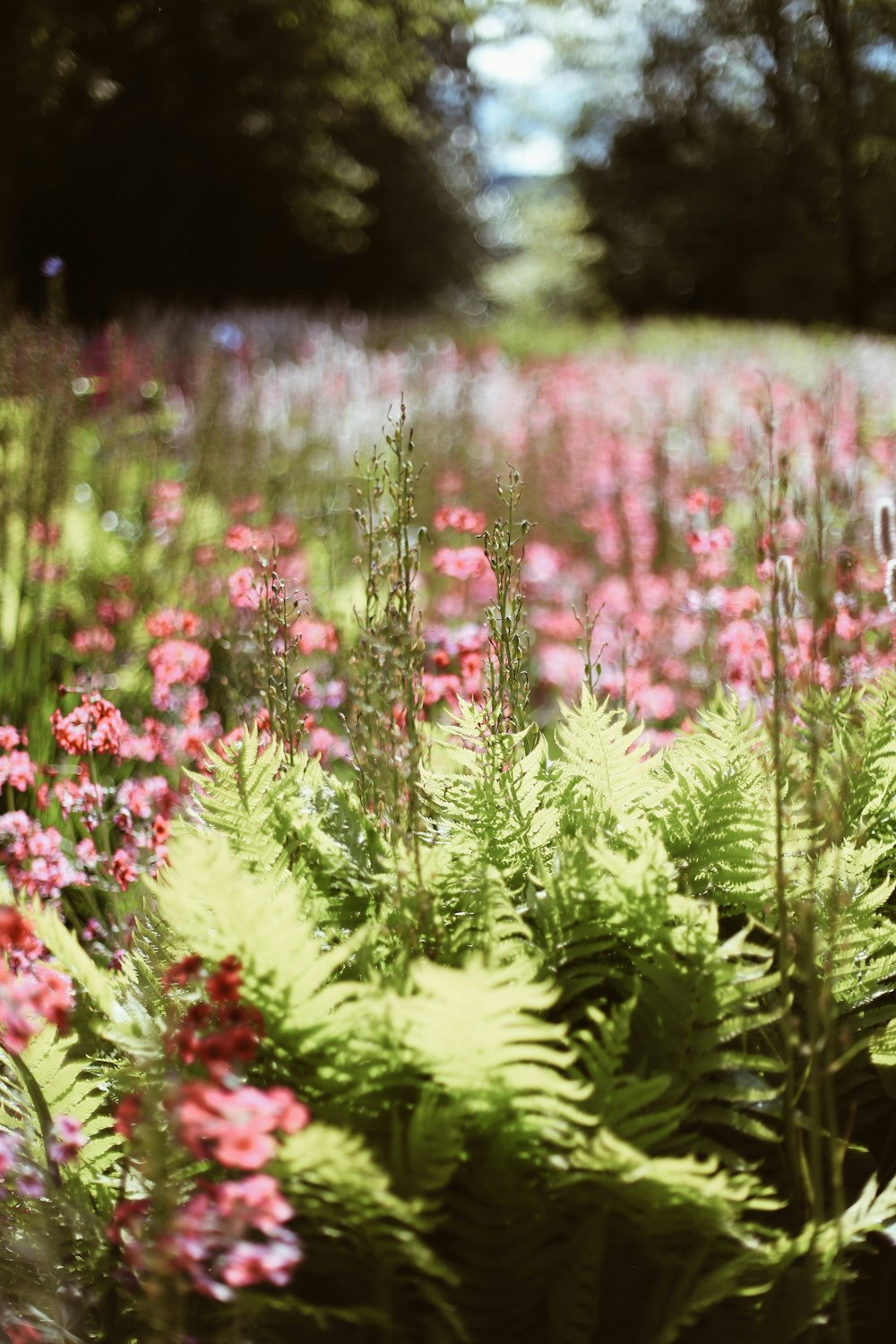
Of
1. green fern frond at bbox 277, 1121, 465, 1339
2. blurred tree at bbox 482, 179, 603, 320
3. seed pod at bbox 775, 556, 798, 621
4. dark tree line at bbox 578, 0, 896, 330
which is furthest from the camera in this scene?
blurred tree at bbox 482, 179, 603, 320

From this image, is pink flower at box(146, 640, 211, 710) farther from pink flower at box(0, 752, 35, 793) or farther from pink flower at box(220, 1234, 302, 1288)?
pink flower at box(220, 1234, 302, 1288)

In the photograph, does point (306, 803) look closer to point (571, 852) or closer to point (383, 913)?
point (383, 913)

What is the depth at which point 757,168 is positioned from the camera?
37.8ft

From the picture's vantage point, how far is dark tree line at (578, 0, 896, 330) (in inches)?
207

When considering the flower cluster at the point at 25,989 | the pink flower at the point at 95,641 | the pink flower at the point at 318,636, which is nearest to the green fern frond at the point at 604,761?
the flower cluster at the point at 25,989

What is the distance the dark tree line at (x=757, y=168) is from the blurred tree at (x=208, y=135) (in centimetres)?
196

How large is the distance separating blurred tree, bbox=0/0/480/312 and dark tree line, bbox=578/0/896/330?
1.96 meters

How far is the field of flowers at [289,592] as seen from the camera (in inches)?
45.4

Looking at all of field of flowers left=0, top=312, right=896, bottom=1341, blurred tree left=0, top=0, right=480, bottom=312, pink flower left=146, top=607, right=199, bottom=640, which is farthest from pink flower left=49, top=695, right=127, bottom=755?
blurred tree left=0, top=0, right=480, bottom=312

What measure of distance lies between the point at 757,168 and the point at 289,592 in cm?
1063

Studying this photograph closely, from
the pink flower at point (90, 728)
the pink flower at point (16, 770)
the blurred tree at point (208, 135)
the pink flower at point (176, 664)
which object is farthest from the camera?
the blurred tree at point (208, 135)

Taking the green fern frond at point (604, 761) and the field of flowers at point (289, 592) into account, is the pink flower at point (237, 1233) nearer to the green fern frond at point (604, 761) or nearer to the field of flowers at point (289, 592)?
the field of flowers at point (289, 592)

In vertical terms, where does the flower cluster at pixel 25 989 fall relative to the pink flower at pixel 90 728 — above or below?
below

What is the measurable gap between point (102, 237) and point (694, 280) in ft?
36.3
